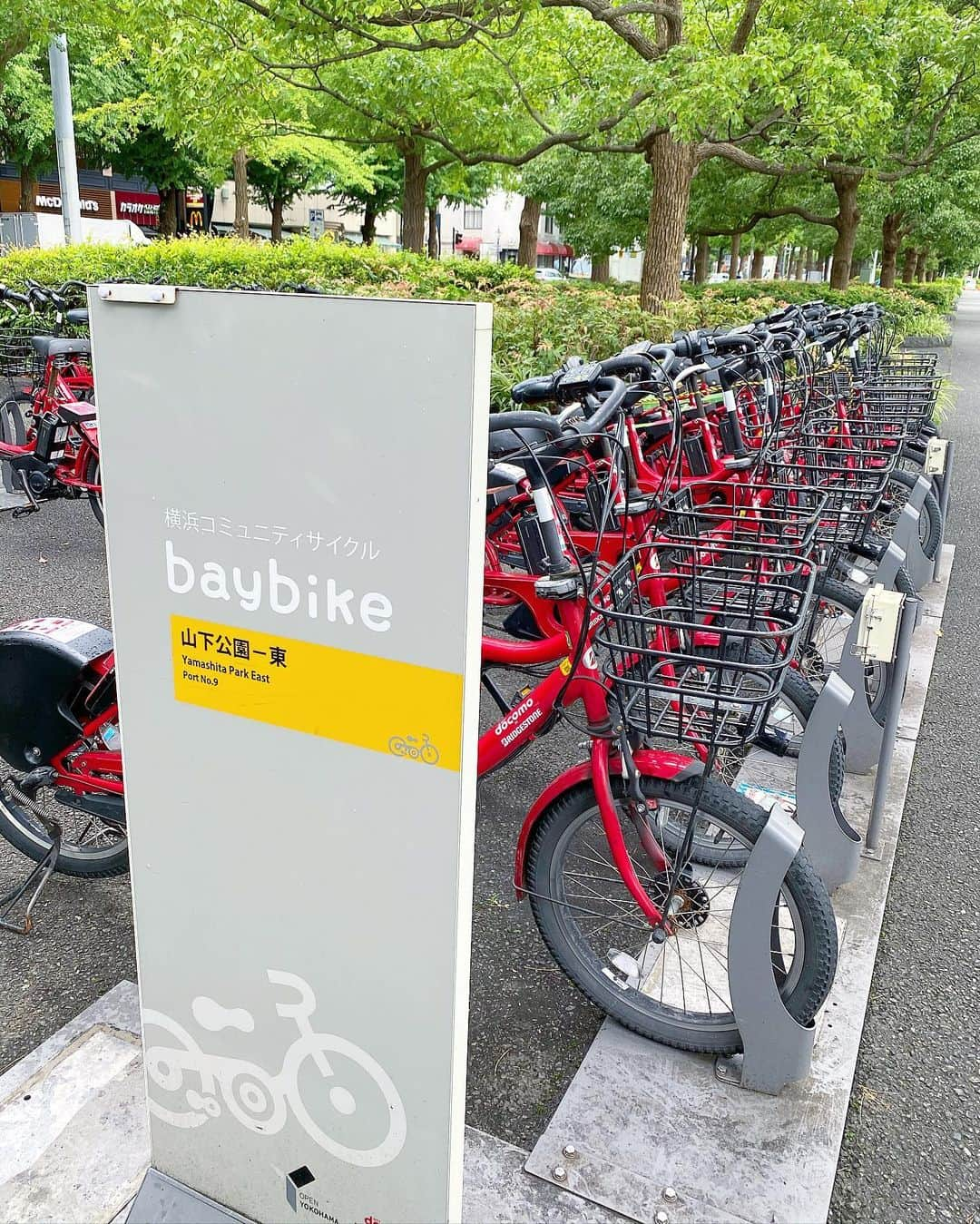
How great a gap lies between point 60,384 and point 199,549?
5943mm

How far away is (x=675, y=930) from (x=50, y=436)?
573 cm

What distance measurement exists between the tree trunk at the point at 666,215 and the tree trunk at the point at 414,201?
24.7 ft

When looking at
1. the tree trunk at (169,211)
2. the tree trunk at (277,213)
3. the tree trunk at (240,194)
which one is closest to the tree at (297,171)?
the tree trunk at (277,213)

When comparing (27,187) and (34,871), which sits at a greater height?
(27,187)

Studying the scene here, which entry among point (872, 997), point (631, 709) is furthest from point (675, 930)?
point (872, 997)

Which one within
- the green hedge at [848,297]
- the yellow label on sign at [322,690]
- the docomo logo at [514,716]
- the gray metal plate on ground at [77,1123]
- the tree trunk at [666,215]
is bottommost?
the gray metal plate on ground at [77,1123]

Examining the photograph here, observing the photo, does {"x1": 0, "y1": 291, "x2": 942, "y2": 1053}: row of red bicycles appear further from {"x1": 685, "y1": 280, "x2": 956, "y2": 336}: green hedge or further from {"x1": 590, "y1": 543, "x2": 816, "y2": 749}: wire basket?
{"x1": 685, "y1": 280, "x2": 956, "y2": 336}: green hedge

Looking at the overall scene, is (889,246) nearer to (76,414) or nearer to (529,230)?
(529,230)

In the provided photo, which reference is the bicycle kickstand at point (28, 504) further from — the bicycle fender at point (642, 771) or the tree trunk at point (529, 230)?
the tree trunk at point (529, 230)

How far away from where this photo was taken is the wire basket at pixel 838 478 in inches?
136

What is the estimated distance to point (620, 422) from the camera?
318 centimetres

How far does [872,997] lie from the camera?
2.79m

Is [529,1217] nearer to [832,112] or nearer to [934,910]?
[934,910]

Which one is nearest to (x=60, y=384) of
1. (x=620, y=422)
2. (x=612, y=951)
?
(x=620, y=422)
